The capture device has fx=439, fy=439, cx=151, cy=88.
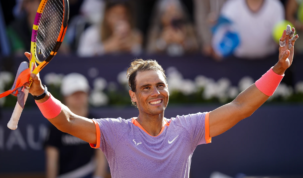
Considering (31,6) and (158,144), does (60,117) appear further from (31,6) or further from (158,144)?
(31,6)

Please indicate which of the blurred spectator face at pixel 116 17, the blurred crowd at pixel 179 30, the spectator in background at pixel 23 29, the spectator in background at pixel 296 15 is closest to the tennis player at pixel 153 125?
the blurred crowd at pixel 179 30

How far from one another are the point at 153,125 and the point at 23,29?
13.5 ft

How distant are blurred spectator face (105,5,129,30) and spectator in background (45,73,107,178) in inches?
58.5

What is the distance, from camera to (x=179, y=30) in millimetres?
6246

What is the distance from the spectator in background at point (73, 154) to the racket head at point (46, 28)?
2.00m

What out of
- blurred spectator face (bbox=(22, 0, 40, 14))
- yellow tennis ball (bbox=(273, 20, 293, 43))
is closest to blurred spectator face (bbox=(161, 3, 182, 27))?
yellow tennis ball (bbox=(273, 20, 293, 43))

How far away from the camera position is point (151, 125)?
9.74 feet

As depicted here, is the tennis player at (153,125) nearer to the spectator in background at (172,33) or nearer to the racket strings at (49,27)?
the racket strings at (49,27)

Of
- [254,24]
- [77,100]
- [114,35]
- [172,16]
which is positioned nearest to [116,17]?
[114,35]

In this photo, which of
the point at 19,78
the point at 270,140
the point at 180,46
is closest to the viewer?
the point at 19,78

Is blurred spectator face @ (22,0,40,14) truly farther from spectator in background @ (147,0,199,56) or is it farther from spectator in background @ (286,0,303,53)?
spectator in background @ (286,0,303,53)

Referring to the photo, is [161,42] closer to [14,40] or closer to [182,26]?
[182,26]

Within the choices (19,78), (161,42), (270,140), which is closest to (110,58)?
(161,42)

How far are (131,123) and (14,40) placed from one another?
418 cm
